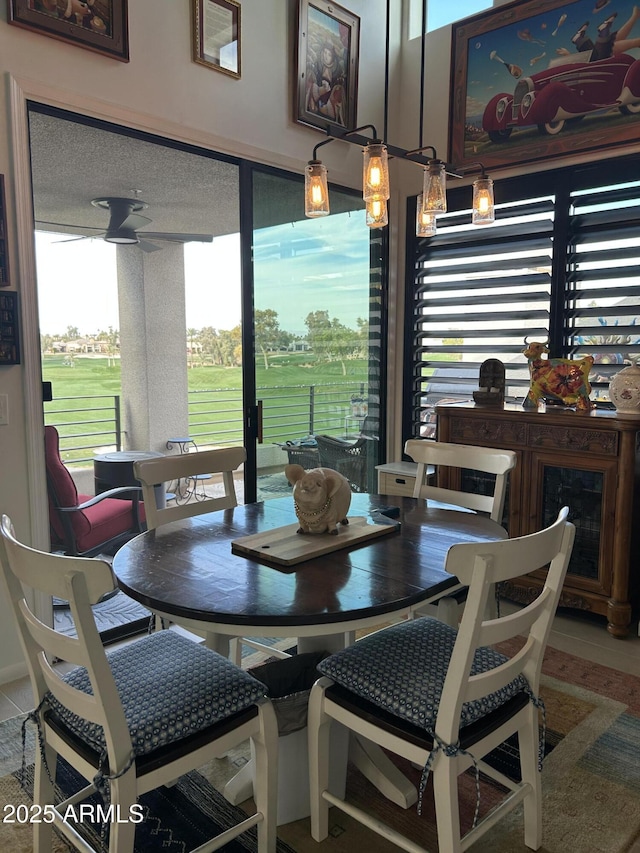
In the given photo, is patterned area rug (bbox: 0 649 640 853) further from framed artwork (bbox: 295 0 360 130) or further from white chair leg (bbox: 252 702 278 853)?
framed artwork (bbox: 295 0 360 130)

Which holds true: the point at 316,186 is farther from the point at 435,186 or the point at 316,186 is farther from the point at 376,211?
the point at 435,186

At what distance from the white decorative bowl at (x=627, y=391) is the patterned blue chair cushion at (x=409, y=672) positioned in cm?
166

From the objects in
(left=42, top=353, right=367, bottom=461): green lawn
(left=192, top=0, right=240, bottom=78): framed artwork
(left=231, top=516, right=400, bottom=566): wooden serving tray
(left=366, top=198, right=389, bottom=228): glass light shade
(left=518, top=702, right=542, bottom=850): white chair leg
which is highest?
(left=192, top=0, right=240, bottom=78): framed artwork

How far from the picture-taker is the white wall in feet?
8.02

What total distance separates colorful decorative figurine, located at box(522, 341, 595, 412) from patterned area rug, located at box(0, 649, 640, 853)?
56.7 inches

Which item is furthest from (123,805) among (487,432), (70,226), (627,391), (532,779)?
(627,391)

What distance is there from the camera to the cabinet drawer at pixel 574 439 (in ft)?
9.48

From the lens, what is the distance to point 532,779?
1.66m

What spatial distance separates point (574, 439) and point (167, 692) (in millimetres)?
2268

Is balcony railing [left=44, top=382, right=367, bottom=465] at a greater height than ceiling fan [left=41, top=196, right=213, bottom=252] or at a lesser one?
Result: lesser

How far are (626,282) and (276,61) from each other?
7.14 feet

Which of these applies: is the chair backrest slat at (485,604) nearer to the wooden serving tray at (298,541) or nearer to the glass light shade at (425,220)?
the wooden serving tray at (298,541)

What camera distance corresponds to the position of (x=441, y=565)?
1727mm

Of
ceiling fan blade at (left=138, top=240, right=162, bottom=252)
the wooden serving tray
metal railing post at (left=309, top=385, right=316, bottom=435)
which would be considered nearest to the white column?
ceiling fan blade at (left=138, top=240, right=162, bottom=252)
